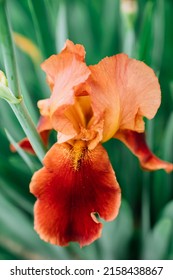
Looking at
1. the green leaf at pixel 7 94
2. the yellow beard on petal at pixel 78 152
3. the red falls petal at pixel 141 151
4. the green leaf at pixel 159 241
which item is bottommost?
the green leaf at pixel 159 241

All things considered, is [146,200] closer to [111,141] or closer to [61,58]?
[111,141]

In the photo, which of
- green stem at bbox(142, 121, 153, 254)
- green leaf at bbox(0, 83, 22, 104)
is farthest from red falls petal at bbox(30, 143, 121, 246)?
green stem at bbox(142, 121, 153, 254)

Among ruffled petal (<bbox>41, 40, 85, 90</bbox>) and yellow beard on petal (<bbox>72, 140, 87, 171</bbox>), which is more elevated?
ruffled petal (<bbox>41, 40, 85, 90</bbox>)

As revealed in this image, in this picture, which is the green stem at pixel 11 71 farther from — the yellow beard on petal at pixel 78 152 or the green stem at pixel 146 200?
the green stem at pixel 146 200

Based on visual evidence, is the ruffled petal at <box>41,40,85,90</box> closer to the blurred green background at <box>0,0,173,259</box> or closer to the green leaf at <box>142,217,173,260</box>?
the blurred green background at <box>0,0,173,259</box>

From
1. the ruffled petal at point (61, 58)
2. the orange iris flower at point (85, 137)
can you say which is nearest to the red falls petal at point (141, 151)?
the orange iris flower at point (85, 137)
